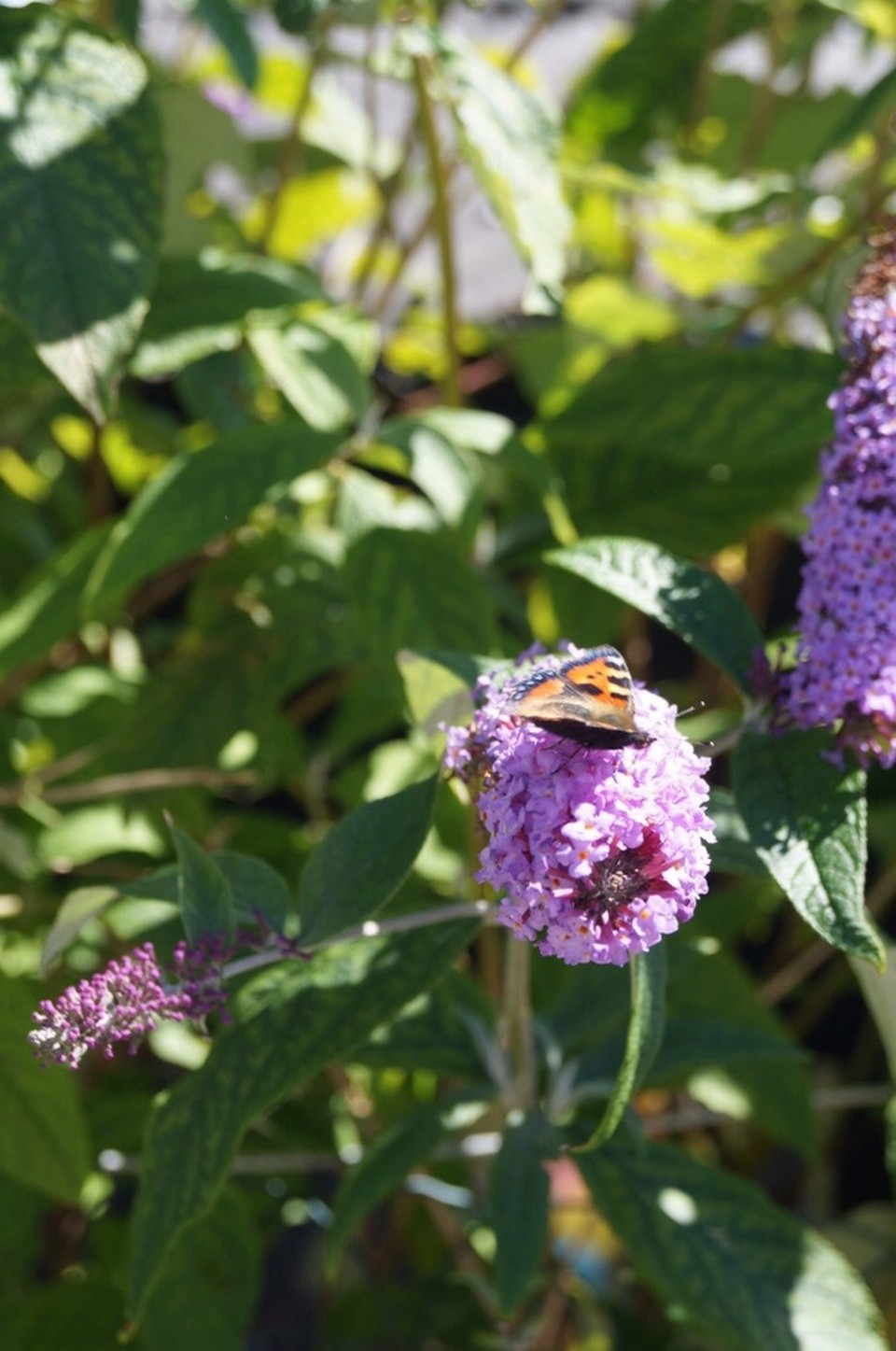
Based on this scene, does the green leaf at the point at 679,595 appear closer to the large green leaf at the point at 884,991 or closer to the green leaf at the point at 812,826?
the green leaf at the point at 812,826

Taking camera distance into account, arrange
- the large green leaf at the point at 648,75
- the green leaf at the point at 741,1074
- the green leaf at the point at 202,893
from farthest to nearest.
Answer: the large green leaf at the point at 648,75 → the green leaf at the point at 741,1074 → the green leaf at the point at 202,893

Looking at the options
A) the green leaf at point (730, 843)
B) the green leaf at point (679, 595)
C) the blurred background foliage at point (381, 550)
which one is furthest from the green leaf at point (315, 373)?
the green leaf at point (730, 843)

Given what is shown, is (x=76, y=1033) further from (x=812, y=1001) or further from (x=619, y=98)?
(x=619, y=98)

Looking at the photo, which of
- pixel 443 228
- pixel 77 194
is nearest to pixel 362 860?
pixel 77 194

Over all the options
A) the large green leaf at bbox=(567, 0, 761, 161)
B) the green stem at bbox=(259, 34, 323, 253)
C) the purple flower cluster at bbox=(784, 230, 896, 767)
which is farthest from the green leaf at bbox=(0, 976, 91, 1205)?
the large green leaf at bbox=(567, 0, 761, 161)

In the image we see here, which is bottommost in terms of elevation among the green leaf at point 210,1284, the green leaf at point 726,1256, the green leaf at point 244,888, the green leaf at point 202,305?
the green leaf at point 210,1284

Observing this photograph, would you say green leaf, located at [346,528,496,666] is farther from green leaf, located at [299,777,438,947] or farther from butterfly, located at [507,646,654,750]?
butterfly, located at [507,646,654,750]

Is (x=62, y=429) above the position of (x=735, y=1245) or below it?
above

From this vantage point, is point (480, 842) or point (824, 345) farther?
point (824, 345)

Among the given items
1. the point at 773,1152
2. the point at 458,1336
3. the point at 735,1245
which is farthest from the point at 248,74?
the point at 773,1152
